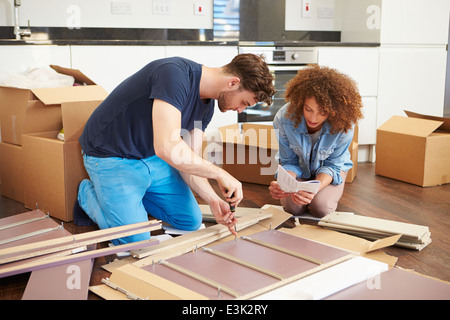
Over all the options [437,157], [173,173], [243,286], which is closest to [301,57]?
[437,157]

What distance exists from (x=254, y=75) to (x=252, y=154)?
4.76ft

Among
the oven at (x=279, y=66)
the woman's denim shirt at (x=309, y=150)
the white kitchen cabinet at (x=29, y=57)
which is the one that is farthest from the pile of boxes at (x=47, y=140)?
the oven at (x=279, y=66)

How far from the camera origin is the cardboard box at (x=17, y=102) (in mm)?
2623

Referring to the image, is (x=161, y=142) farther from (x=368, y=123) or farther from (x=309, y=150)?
(x=368, y=123)

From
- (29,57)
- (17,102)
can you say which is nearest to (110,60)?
(29,57)

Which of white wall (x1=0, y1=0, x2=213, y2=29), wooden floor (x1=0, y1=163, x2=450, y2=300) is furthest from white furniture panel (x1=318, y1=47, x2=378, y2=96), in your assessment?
white wall (x1=0, y1=0, x2=213, y2=29)

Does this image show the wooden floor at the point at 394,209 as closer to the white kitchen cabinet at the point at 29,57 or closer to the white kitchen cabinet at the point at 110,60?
the white kitchen cabinet at the point at 29,57

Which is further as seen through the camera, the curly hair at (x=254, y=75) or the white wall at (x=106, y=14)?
the white wall at (x=106, y=14)

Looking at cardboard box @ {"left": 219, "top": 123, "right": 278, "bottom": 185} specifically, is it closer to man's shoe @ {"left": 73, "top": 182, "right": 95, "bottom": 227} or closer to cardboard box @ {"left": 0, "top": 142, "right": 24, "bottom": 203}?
man's shoe @ {"left": 73, "top": 182, "right": 95, "bottom": 227}

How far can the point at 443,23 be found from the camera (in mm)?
4117

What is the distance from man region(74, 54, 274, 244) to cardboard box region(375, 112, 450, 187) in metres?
1.61

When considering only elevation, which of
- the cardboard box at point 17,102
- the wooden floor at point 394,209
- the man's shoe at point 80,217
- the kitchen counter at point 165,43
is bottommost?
the wooden floor at point 394,209

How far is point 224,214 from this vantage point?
2.06m

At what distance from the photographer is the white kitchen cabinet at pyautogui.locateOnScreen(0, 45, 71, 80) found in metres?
3.15
